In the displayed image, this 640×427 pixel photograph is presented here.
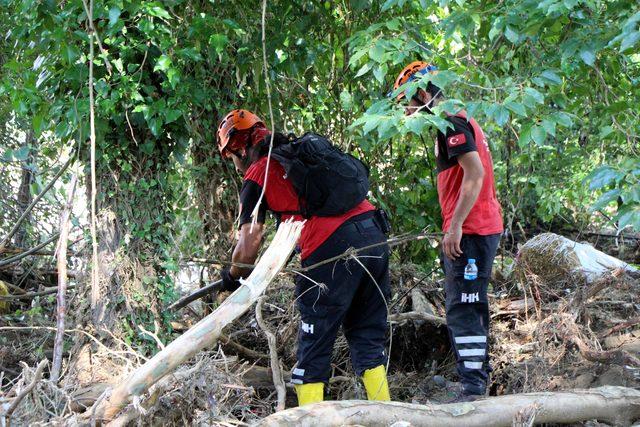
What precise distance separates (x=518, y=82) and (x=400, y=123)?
73 centimetres

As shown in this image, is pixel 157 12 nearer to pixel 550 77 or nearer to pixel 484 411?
pixel 550 77

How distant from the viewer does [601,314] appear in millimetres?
5516

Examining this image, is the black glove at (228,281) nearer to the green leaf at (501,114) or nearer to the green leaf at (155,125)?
the green leaf at (155,125)

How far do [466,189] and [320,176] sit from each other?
841mm

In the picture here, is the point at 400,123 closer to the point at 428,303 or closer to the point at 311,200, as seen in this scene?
the point at 311,200

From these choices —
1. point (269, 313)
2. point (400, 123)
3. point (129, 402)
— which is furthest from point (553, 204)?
point (129, 402)

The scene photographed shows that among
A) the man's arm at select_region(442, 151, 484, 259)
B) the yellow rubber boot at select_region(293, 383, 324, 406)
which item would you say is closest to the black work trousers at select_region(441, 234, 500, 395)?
the man's arm at select_region(442, 151, 484, 259)

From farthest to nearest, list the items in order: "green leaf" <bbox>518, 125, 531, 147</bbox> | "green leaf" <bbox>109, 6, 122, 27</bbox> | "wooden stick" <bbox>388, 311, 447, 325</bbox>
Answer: "wooden stick" <bbox>388, 311, 447, 325</bbox>, "green leaf" <bbox>109, 6, 122, 27</bbox>, "green leaf" <bbox>518, 125, 531, 147</bbox>

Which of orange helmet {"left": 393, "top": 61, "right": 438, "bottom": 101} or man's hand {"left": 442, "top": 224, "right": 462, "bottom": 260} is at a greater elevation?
orange helmet {"left": 393, "top": 61, "right": 438, "bottom": 101}

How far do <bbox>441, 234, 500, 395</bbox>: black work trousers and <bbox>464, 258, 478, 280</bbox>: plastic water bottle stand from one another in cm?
2

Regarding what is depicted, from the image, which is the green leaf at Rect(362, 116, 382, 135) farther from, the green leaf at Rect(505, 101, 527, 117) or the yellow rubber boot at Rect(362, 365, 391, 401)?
the yellow rubber boot at Rect(362, 365, 391, 401)

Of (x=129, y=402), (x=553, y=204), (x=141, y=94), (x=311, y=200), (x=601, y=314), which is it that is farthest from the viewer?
(x=553, y=204)

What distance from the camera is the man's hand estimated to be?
4453 millimetres

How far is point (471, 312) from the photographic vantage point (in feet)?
14.9
